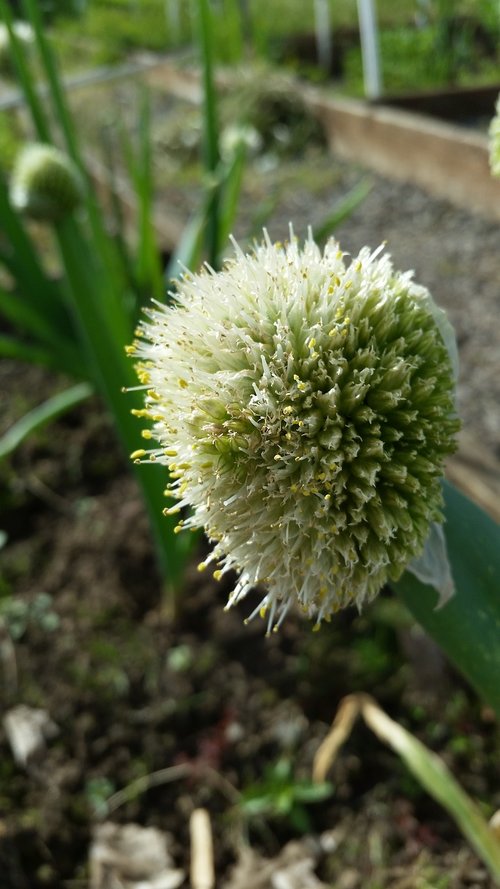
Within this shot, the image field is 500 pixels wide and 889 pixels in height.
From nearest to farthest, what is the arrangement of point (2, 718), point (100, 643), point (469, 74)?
point (2, 718), point (100, 643), point (469, 74)

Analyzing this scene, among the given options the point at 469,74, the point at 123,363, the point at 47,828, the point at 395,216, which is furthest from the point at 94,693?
the point at 469,74

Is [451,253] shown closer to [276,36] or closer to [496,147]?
[496,147]

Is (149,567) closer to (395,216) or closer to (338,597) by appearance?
(338,597)

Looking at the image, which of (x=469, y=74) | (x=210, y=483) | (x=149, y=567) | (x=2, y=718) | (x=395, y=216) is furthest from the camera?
(x=469, y=74)

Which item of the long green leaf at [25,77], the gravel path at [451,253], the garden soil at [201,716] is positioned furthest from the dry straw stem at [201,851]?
the long green leaf at [25,77]

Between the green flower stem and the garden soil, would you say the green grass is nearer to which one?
the green flower stem

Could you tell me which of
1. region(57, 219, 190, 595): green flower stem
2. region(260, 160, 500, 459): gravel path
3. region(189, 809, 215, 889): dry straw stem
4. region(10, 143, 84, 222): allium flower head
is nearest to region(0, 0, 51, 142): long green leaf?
region(10, 143, 84, 222): allium flower head
